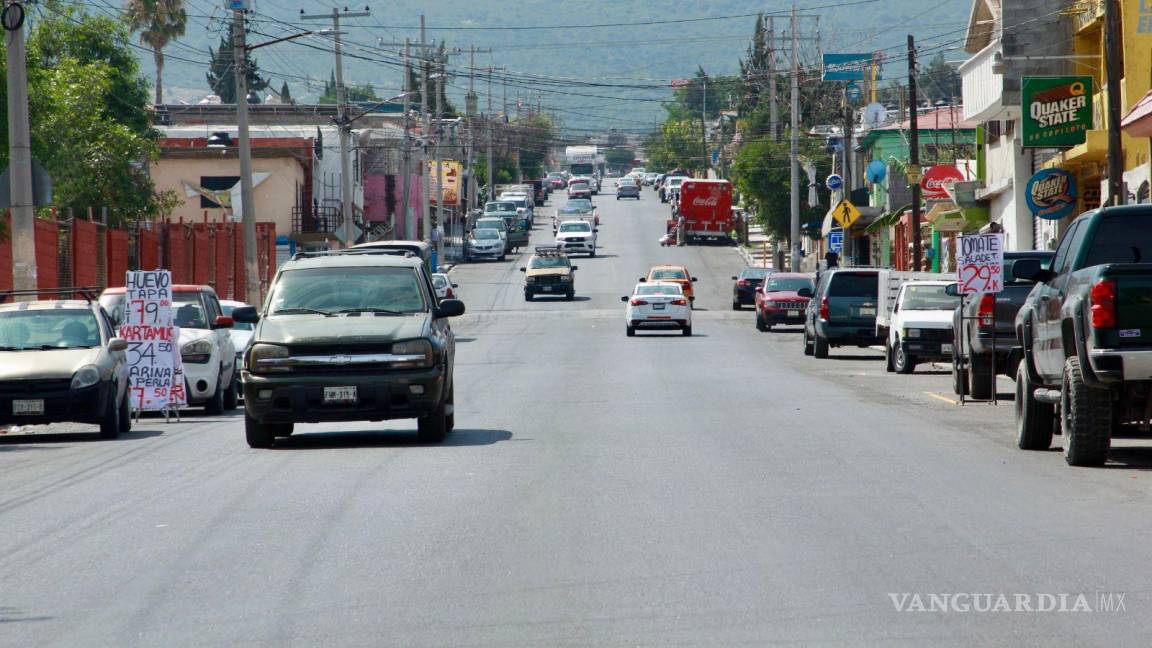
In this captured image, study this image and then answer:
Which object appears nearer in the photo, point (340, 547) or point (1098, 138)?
point (340, 547)

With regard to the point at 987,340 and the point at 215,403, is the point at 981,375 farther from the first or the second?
the point at 215,403

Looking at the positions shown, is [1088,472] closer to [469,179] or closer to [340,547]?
[340,547]

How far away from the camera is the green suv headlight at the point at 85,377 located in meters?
19.1

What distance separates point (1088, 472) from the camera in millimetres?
14008

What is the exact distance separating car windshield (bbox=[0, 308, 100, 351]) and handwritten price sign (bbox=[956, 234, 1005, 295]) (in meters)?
12.1

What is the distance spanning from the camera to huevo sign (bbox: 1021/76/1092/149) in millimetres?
36938

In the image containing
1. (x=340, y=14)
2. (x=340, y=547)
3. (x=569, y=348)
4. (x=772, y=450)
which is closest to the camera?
(x=340, y=547)

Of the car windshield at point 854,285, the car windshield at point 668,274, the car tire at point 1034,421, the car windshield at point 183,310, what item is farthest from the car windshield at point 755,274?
the car tire at point 1034,421

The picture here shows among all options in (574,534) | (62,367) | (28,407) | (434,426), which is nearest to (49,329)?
(62,367)

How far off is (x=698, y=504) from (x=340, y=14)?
172 ft

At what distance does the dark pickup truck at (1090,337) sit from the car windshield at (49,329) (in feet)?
35.8

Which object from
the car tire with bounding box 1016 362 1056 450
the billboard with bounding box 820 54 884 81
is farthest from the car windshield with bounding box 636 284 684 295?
the billboard with bounding box 820 54 884 81

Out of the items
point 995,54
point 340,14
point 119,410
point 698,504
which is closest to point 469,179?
point 340,14

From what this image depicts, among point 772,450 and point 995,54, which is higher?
point 995,54
